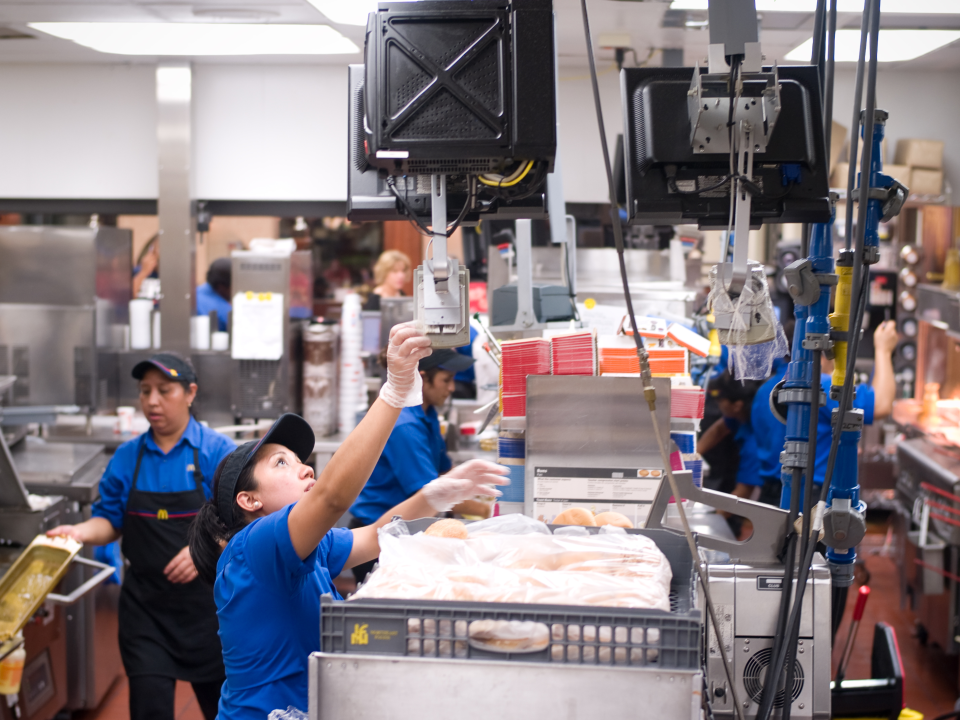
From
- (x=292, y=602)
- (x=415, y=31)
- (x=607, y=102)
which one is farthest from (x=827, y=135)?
(x=607, y=102)

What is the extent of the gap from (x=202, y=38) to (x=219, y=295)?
207 centimetres

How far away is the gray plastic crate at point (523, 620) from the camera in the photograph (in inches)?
51.9

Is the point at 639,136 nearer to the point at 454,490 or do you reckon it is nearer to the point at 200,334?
the point at 454,490

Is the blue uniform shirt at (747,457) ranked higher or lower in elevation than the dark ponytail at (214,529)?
lower

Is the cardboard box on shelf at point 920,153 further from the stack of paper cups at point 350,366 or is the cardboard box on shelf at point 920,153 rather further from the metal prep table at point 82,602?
the metal prep table at point 82,602

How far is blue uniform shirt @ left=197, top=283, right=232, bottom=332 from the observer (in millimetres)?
6816

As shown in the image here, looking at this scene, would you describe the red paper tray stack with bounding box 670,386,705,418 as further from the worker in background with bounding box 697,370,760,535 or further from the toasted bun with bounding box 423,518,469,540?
the worker in background with bounding box 697,370,760,535

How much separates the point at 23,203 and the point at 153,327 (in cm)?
158

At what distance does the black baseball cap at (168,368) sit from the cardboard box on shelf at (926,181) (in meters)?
5.59

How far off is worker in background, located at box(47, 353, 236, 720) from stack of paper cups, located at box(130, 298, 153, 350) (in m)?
2.45

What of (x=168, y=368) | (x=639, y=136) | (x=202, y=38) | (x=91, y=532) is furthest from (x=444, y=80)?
(x=202, y=38)

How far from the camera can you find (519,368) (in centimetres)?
285

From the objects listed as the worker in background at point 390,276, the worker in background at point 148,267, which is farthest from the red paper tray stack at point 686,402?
the worker in background at point 148,267

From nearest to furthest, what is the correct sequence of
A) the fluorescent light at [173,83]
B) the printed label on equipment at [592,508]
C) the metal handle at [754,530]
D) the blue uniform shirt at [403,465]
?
the metal handle at [754,530]
the printed label on equipment at [592,508]
the blue uniform shirt at [403,465]
the fluorescent light at [173,83]
